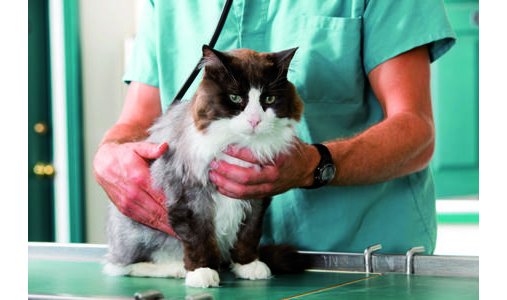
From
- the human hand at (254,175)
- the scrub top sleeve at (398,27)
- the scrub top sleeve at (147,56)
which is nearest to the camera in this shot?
the human hand at (254,175)

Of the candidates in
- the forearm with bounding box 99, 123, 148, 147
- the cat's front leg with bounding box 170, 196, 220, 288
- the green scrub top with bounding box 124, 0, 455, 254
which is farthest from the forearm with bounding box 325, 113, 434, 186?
the forearm with bounding box 99, 123, 148, 147

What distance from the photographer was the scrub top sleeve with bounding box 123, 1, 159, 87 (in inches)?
66.6

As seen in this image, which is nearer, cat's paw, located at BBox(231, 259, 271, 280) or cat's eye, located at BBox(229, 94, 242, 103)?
cat's eye, located at BBox(229, 94, 242, 103)

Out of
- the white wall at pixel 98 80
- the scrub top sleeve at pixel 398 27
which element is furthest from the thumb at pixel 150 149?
the white wall at pixel 98 80

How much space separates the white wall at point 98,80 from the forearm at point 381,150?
9.28ft

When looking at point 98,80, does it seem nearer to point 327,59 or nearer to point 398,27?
point 327,59

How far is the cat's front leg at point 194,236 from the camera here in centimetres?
114

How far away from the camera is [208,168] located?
1126mm

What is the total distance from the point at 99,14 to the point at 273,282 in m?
3.24

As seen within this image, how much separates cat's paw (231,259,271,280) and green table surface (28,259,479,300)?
22 millimetres

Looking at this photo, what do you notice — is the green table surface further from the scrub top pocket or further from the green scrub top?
the scrub top pocket

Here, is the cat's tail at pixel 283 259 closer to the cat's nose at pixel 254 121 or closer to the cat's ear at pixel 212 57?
the cat's nose at pixel 254 121

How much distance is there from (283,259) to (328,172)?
245 mm

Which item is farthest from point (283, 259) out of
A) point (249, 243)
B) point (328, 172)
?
point (328, 172)
